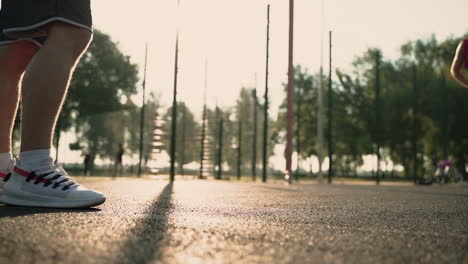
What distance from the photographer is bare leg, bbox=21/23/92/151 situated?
80.4 inches

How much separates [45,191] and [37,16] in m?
0.72

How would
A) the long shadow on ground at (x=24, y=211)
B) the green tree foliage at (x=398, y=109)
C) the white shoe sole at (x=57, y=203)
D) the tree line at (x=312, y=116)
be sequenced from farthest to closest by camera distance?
1. the green tree foliage at (x=398, y=109)
2. the tree line at (x=312, y=116)
3. the white shoe sole at (x=57, y=203)
4. the long shadow on ground at (x=24, y=211)

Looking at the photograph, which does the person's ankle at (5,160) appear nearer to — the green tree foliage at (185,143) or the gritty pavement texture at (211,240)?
Result: the gritty pavement texture at (211,240)

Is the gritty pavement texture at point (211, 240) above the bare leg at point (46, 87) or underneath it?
underneath

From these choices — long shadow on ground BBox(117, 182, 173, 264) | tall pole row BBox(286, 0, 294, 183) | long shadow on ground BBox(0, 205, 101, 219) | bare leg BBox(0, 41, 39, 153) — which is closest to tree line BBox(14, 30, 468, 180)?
tall pole row BBox(286, 0, 294, 183)

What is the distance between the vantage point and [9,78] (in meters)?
2.38

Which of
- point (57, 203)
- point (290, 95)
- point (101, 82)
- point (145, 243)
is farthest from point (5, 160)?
point (101, 82)

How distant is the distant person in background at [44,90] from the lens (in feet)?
6.70

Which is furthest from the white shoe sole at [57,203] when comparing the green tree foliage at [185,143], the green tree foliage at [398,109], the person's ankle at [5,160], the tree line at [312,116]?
the green tree foliage at [398,109]

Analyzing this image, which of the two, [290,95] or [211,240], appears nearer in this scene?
[211,240]

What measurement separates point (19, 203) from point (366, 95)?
35019 millimetres

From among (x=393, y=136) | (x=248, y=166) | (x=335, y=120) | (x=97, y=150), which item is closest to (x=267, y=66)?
(x=97, y=150)

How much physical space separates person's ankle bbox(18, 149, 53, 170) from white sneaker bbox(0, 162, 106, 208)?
0.02 meters

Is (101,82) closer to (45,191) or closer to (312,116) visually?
(312,116)
